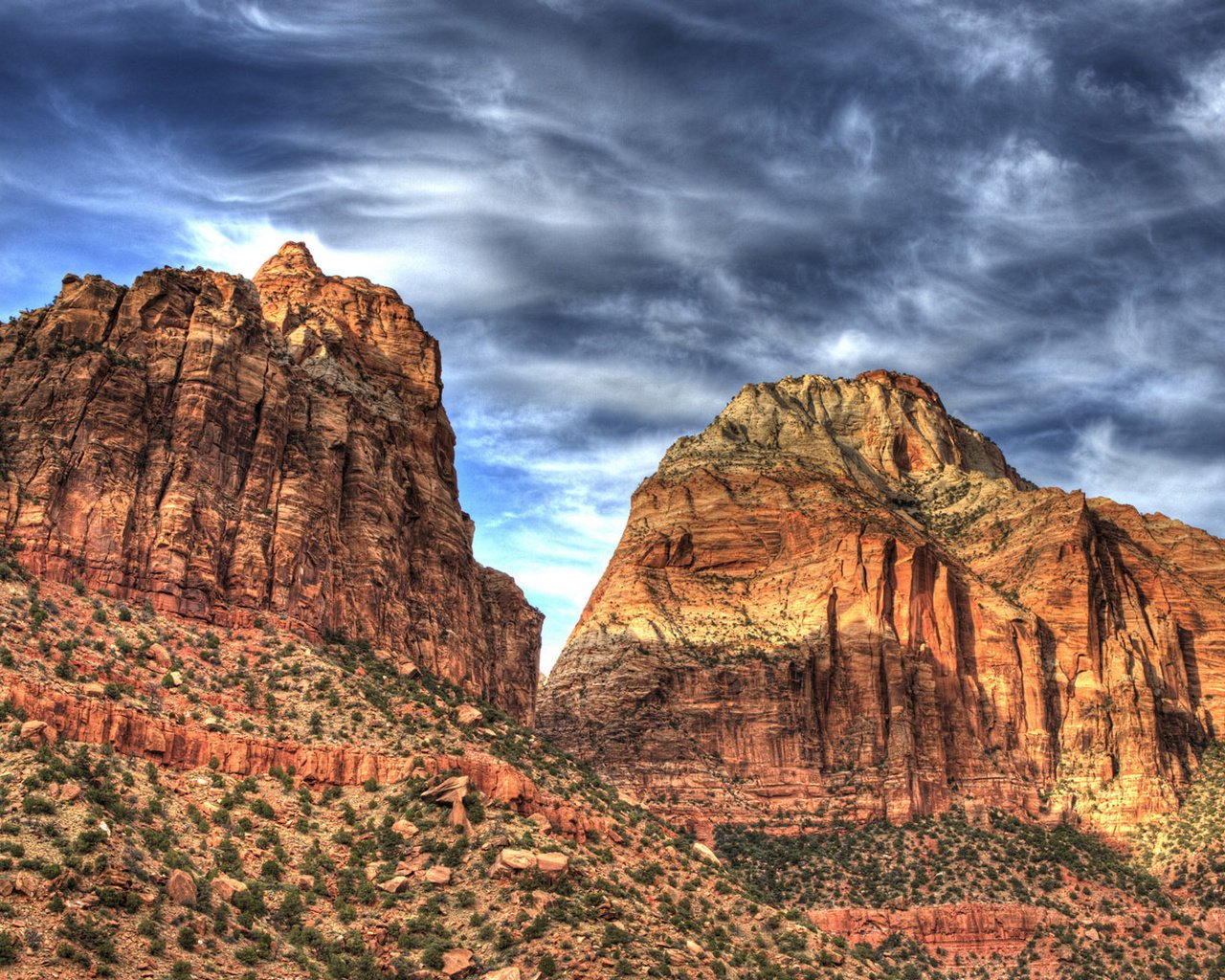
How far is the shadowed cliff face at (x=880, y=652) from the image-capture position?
12512cm

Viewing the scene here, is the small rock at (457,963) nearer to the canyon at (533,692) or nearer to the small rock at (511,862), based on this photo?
the canyon at (533,692)

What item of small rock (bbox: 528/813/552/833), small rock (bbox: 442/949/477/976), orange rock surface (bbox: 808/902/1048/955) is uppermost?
small rock (bbox: 528/813/552/833)

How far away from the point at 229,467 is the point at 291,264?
3298 cm

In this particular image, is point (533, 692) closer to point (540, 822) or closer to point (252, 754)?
point (540, 822)

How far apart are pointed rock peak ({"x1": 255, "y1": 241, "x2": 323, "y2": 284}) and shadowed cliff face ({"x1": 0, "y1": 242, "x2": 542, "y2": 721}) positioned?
266 inches

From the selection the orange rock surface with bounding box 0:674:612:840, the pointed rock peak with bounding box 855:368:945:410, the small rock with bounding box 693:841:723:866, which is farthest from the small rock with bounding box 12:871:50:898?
the pointed rock peak with bounding box 855:368:945:410

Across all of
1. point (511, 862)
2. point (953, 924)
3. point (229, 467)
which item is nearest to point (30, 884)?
point (511, 862)

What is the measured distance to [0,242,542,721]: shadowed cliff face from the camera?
7250 centimetres

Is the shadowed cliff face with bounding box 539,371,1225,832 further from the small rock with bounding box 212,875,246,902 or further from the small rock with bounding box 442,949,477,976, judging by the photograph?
the small rock with bounding box 212,875,246,902

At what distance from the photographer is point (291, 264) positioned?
107938 millimetres

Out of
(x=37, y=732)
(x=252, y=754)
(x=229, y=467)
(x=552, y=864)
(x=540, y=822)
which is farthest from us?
(x=229, y=467)

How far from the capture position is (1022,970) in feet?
332

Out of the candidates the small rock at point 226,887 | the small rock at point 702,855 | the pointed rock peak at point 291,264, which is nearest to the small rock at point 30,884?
the small rock at point 226,887

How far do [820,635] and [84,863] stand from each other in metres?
93.6
